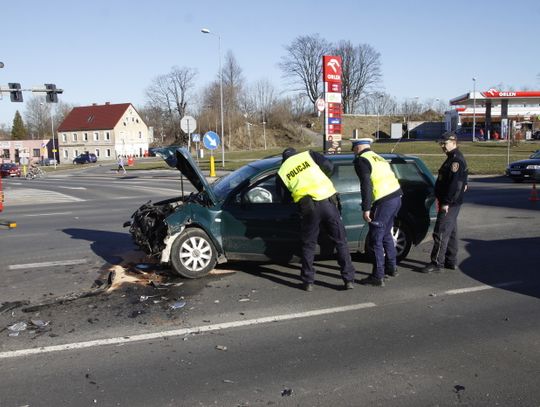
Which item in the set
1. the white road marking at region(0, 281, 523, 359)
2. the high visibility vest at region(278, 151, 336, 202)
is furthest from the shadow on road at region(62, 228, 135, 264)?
the high visibility vest at region(278, 151, 336, 202)

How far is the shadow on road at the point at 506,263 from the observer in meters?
6.18

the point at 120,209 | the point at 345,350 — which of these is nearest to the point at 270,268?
the point at 345,350

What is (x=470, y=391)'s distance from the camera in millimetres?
3479

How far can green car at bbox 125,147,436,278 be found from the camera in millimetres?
6465

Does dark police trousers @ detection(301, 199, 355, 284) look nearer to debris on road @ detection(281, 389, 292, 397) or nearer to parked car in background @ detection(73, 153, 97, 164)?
debris on road @ detection(281, 389, 292, 397)

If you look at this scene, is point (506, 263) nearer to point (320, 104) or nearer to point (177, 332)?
point (177, 332)

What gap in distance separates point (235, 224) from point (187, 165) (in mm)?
1050

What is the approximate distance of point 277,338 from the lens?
450cm

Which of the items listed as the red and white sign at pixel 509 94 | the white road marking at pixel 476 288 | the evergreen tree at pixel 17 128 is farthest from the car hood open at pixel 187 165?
the evergreen tree at pixel 17 128

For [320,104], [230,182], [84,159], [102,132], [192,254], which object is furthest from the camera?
[102,132]

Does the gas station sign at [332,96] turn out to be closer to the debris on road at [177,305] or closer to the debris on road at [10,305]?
the debris on road at [177,305]

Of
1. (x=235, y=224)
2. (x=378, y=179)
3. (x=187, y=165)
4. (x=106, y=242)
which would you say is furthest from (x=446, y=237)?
(x=106, y=242)

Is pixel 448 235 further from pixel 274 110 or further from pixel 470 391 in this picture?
pixel 274 110

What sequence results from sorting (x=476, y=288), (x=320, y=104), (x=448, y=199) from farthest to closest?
1. (x=320, y=104)
2. (x=448, y=199)
3. (x=476, y=288)
